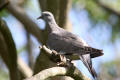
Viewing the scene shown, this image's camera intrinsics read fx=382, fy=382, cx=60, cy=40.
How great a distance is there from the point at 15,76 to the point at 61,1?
1633mm

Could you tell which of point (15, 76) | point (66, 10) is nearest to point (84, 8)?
point (66, 10)

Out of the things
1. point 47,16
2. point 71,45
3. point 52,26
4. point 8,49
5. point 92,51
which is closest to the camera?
point 92,51

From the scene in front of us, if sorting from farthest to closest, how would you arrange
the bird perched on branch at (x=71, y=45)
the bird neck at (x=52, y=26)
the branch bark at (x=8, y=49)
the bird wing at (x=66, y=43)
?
1. the branch bark at (x=8, y=49)
2. the bird neck at (x=52, y=26)
3. the bird wing at (x=66, y=43)
4. the bird perched on branch at (x=71, y=45)

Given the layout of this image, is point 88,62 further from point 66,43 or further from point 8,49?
point 8,49

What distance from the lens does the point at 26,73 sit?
318 inches

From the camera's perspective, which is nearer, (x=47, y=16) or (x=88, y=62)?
(x=88, y=62)

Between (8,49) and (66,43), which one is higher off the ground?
(8,49)

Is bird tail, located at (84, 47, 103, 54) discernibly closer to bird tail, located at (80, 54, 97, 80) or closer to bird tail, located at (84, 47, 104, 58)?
bird tail, located at (84, 47, 104, 58)

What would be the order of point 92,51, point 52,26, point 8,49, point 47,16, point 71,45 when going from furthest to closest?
1. point 8,49
2. point 47,16
3. point 52,26
4. point 71,45
5. point 92,51

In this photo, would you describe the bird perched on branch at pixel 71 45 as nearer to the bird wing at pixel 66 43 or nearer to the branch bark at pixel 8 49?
the bird wing at pixel 66 43

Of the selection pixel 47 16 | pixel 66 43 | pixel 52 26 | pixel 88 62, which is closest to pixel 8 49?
pixel 47 16

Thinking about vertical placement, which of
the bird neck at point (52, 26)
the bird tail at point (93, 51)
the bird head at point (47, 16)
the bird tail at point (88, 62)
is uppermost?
the bird head at point (47, 16)

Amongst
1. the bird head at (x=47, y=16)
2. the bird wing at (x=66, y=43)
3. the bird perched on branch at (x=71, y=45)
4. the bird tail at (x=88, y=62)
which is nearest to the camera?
the bird tail at (x=88, y=62)

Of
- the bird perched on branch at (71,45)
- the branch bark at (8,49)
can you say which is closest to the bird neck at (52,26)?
the bird perched on branch at (71,45)
